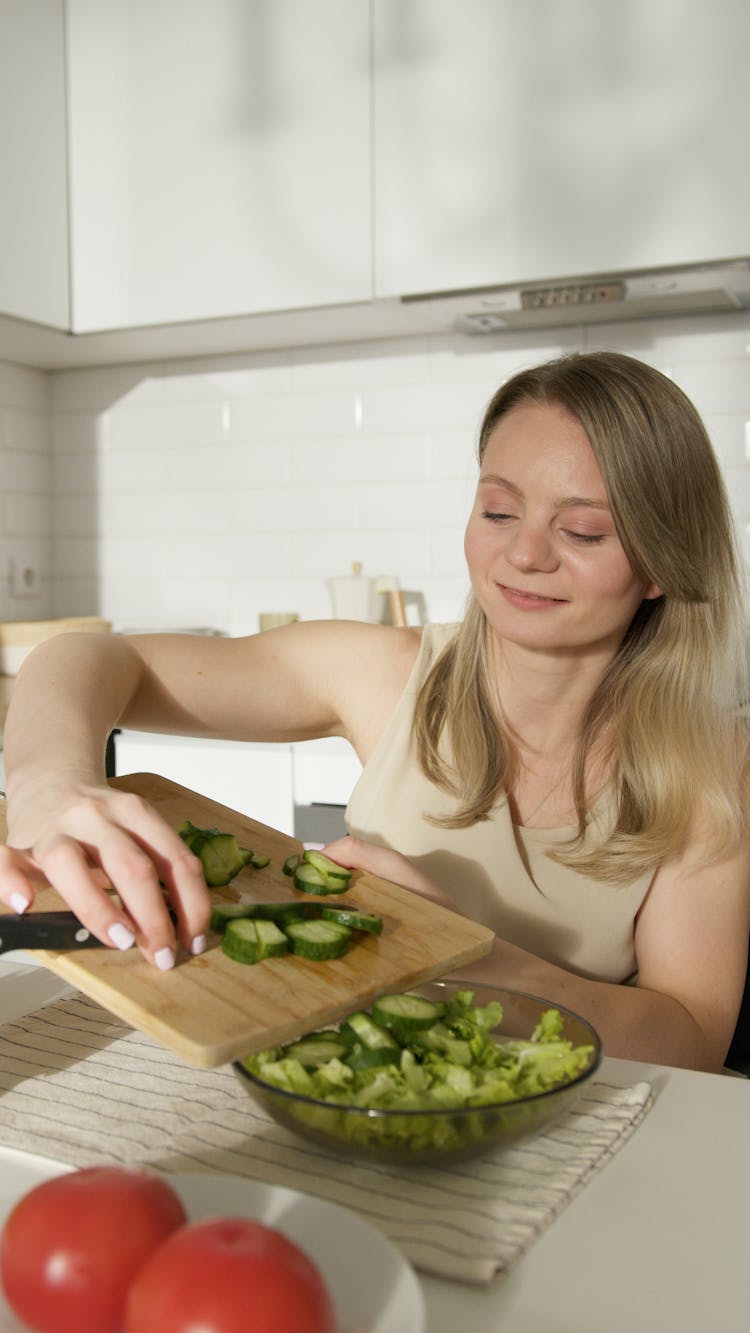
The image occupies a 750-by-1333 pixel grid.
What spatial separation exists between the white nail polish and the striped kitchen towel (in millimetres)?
90

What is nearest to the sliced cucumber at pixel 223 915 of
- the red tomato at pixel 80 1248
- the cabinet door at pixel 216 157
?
the red tomato at pixel 80 1248

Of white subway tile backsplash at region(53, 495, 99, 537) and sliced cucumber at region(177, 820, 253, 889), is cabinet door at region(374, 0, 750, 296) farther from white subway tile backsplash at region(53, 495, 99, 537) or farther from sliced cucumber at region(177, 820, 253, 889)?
sliced cucumber at region(177, 820, 253, 889)

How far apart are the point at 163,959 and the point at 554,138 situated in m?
1.96

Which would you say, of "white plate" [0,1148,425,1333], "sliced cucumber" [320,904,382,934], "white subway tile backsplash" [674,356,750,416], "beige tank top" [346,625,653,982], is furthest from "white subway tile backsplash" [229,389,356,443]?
"white plate" [0,1148,425,1333]

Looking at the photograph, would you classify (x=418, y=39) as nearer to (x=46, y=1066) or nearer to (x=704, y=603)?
(x=704, y=603)

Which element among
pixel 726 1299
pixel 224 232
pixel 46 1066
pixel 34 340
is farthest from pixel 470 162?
pixel 726 1299

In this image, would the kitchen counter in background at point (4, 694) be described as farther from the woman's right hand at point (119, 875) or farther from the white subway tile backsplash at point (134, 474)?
the woman's right hand at point (119, 875)

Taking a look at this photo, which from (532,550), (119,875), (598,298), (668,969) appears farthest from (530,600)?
(598,298)

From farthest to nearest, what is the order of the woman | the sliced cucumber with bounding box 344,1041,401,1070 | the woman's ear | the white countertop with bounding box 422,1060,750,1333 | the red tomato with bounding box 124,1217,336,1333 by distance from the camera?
the woman's ear → the woman → the sliced cucumber with bounding box 344,1041,401,1070 → the white countertop with bounding box 422,1060,750,1333 → the red tomato with bounding box 124,1217,336,1333

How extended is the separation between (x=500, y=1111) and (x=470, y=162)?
6.86ft

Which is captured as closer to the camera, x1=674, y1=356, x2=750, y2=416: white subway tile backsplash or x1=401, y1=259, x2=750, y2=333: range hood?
x1=401, y1=259, x2=750, y2=333: range hood

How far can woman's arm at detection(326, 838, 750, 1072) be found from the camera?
995 mm

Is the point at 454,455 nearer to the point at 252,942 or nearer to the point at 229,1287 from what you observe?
the point at 252,942

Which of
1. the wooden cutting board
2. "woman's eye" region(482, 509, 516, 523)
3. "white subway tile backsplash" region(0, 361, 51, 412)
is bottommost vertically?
the wooden cutting board
